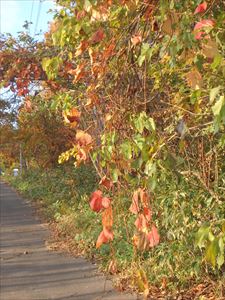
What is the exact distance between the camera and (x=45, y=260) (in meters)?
8.43

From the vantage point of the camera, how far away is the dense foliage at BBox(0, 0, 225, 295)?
3004 millimetres

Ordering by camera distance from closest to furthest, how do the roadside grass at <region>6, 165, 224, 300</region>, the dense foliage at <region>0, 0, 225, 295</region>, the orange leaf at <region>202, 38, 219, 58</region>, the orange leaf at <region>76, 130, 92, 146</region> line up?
the orange leaf at <region>202, 38, 219, 58</region>
the dense foliage at <region>0, 0, 225, 295</region>
the orange leaf at <region>76, 130, 92, 146</region>
the roadside grass at <region>6, 165, 224, 300</region>

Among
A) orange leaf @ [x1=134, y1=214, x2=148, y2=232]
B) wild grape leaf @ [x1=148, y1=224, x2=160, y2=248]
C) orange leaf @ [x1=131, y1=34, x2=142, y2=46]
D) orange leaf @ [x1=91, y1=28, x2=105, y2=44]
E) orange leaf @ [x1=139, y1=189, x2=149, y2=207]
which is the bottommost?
wild grape leaf @ [x1=148, y1=224, x2=160, y2=248]

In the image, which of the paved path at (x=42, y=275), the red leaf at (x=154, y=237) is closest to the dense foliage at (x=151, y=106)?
the red leaf at (x=154, y=237)

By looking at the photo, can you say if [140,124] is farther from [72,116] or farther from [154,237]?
[72,116]

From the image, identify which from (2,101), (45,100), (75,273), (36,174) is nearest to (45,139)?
(2,101)

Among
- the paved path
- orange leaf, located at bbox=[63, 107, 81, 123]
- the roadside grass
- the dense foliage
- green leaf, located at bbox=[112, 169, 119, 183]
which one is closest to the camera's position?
the dense foliage

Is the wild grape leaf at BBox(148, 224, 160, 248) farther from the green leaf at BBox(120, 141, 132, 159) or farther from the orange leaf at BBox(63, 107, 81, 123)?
the orange leaf at BBox(63, 107, 81, 123)

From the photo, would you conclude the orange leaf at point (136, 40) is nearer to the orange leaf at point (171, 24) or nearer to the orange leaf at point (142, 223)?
the orange leaf at point (171, 24)

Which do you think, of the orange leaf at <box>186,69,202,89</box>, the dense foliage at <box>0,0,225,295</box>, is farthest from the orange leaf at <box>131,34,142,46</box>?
the orange leaf at <box>186,69,202,89</box>

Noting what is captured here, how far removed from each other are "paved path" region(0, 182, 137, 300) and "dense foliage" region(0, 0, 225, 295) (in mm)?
887

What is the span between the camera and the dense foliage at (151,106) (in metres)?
3.00

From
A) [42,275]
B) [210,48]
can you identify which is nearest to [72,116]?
[210,48]

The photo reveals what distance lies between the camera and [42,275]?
7.39 meters
